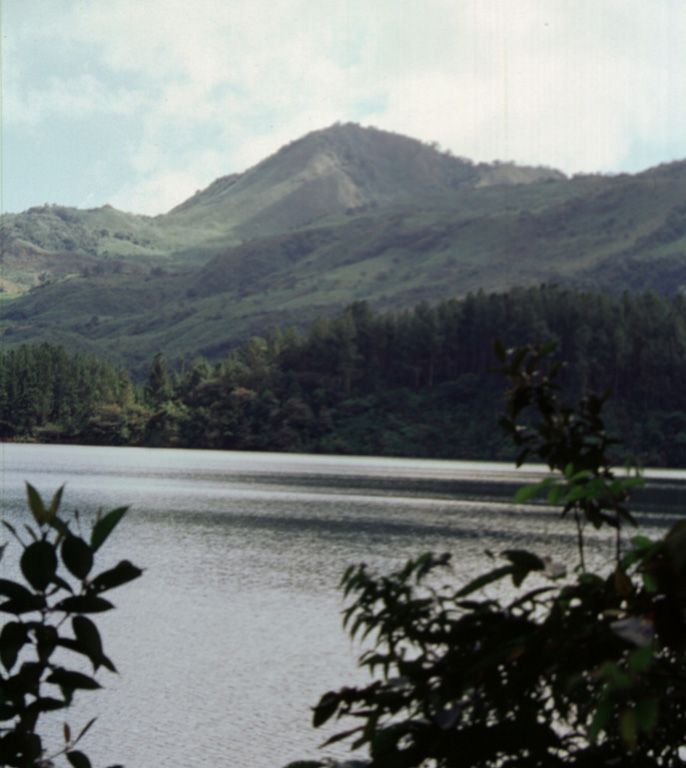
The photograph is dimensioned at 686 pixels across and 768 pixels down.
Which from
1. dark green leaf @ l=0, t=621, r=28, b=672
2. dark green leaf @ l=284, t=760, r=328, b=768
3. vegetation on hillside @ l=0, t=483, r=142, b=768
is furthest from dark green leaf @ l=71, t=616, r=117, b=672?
dark green leaf @ l=284, t=760, r=328, b=768

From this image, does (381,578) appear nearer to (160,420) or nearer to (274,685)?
(274,685)

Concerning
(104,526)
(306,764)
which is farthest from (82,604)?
(306,764)

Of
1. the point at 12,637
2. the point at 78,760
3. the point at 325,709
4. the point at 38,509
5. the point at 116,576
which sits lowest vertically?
the point at 78,760

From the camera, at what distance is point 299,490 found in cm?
5722

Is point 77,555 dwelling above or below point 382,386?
below

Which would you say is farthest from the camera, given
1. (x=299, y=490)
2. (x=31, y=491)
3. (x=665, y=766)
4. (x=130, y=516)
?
(x=299, y=490)

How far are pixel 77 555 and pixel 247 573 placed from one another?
2747 centimetres

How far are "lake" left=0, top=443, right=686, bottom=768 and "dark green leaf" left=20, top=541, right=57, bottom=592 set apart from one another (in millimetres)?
1067

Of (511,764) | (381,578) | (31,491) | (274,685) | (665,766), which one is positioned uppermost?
(31,491)

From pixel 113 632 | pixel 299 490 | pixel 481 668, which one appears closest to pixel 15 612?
pixel 481 668

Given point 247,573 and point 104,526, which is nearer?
point 104,526

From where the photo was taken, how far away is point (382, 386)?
11288cm

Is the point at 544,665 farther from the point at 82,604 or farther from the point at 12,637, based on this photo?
the point at 12,637

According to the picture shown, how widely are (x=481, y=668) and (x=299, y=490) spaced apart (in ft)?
185
